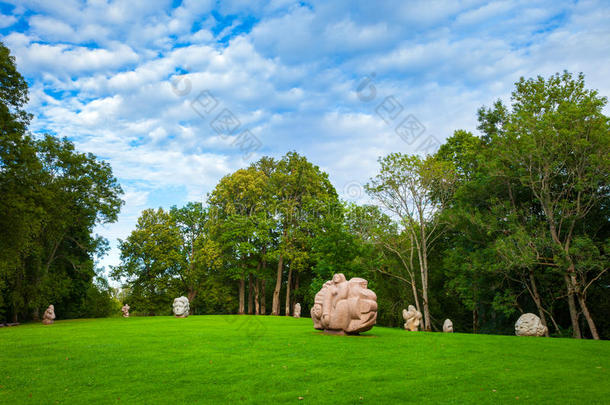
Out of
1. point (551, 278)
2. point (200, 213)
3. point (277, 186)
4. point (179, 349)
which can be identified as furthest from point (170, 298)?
point (551, 278)

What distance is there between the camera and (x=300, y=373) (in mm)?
8148

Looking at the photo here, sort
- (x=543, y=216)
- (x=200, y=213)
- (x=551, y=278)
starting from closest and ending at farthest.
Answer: (x=551, y=278), (x=543, y=216), (x=200, y=213)

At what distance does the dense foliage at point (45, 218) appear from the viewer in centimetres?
1905

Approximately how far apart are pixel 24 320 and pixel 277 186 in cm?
2449

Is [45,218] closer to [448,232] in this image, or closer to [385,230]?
[385,230]

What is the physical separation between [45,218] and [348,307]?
22.5 meters

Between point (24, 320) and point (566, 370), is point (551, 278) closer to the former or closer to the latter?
point (566, 370)

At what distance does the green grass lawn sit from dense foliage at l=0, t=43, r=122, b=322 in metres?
10.00

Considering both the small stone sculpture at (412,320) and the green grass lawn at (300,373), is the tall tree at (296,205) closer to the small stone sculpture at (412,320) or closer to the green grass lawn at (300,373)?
the small stone sculpture at (412,320)

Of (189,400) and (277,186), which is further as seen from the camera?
(277,186)

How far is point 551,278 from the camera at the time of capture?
2216 cm

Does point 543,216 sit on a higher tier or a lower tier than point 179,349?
higher

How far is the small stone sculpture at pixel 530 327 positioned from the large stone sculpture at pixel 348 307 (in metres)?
8.93

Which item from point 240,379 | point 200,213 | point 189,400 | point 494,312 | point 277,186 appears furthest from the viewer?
point 200,213
